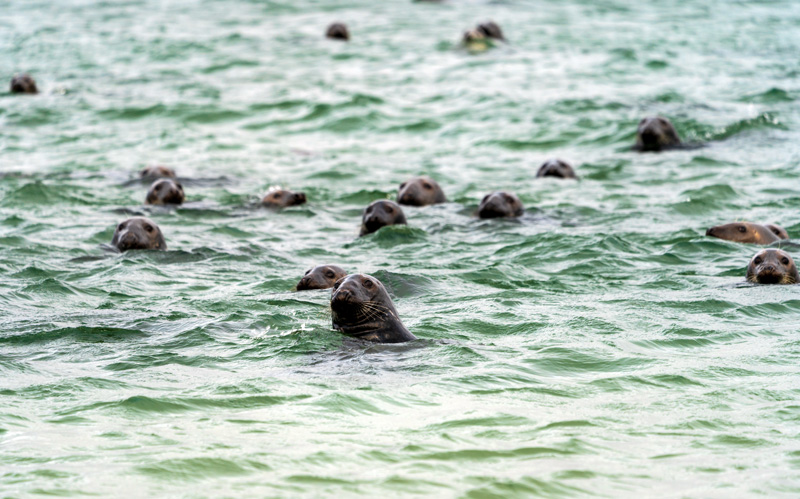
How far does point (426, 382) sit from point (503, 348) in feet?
4.09

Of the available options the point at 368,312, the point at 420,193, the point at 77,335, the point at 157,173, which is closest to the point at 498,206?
the point at 420,193

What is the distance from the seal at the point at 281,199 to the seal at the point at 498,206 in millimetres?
2657

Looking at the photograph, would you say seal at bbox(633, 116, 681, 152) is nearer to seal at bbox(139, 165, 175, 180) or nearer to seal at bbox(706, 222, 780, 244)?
seal at bbox(706, 222, 780, 244)

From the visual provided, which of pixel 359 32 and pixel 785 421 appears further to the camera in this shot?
pixel 359 32

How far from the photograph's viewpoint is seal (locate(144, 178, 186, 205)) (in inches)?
632

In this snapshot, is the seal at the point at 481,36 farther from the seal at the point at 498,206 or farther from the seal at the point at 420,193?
the seal at the point at 498,206

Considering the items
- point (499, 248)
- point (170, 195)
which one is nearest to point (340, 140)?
point (170, 195)

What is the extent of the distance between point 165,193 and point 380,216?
3541 millimetres

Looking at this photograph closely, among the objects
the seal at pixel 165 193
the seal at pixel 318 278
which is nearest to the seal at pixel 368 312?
the seal at pixel 318 278

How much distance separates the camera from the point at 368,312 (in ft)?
30.8

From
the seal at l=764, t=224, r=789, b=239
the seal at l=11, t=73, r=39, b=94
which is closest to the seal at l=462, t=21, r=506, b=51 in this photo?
the seal at l=11, t=73, r=39, b=94

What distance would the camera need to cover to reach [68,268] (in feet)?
41.4

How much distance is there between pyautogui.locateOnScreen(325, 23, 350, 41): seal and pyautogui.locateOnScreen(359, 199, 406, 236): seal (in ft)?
55.3

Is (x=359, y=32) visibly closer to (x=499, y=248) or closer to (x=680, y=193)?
(x=680, y=193)
